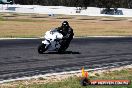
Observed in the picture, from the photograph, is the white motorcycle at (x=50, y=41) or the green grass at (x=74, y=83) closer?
the green grass at (x=74, y=83)

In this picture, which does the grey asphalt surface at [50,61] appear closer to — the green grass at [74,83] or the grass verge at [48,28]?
the green grass at [74,83]

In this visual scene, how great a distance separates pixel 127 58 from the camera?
65.0ft

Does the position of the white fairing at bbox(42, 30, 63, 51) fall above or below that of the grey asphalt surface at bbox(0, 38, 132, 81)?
above

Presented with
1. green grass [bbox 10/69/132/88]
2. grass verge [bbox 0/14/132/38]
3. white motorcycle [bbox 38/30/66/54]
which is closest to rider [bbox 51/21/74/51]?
white motorcycle [bbox 38/30/66/54]

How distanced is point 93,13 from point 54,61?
232ft

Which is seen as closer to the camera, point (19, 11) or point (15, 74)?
point (15, 74)

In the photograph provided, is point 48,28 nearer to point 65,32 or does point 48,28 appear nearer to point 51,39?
point 65,32

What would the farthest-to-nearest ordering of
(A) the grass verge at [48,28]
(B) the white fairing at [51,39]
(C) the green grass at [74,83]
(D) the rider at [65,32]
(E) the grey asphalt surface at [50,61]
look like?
(A) the grass verge at [48,28], (D) the rider at [65,32], (B) the white fairing at [51,39], (E) the grey asphalt surface at [50,61], (C) the green grass at [74,83]

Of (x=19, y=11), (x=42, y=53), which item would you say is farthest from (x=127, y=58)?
(x=19, y=11)

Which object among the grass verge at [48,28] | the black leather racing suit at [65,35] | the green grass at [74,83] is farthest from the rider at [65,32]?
the grass verge at [48,28]

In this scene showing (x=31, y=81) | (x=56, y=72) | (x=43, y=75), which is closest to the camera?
(x=31, y=81)

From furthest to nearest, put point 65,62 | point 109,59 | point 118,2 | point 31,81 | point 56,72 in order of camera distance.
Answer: point 118,2, point 109,59, point 65,62, point 56,72, point 31,81

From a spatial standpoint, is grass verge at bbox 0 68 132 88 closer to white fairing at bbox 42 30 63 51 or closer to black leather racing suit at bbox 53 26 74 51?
white fairing at bbox 42 30 63 51

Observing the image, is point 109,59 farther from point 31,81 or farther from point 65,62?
point 31,81
